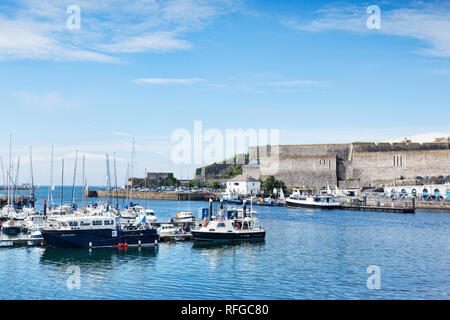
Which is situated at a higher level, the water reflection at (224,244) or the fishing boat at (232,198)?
the fishing boat at (232,198)

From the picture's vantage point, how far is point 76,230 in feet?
80.6

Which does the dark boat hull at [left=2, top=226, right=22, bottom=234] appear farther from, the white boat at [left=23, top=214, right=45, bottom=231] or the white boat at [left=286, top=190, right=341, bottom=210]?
the white boat at [left=286, top=190, right=341, bottom=210]

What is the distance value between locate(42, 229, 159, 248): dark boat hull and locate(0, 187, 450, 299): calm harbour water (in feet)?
2.03

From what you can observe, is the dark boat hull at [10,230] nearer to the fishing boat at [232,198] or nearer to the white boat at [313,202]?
the white boat at [313,202]

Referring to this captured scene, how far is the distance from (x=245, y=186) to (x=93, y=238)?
5587 centimetres

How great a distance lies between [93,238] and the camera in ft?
81.7

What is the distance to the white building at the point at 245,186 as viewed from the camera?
7962 centimetres

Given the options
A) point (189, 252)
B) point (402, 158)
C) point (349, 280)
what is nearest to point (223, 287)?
point (349, 280)

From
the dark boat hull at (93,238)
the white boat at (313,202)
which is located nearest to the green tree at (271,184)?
the white boat at (313,202)

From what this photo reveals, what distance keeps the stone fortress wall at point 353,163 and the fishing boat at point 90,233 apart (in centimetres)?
5553
